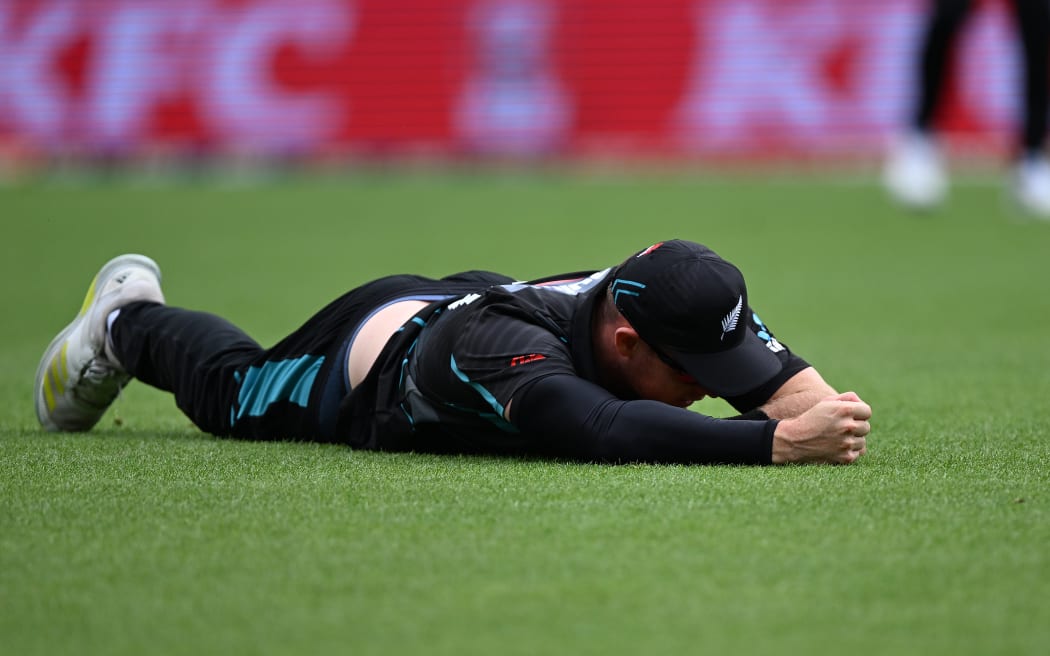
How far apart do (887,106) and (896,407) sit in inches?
481

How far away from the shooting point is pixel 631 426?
2.48 metres

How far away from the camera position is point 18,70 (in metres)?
16.2

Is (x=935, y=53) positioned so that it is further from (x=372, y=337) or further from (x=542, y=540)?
(x=542, y=540)

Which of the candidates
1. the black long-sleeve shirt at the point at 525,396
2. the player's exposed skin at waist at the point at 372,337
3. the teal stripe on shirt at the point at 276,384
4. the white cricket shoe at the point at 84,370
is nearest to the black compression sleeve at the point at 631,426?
the black long-sleeve shirt at the point at 525,396

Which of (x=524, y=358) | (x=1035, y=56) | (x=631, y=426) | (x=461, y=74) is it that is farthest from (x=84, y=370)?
(x=461, y=74)

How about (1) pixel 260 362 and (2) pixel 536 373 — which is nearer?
(2) pixel 536 373

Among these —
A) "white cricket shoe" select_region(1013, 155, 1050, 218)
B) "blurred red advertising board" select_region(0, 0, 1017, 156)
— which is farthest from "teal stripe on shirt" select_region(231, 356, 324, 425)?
"blurred red advertising board" select_region(0, 0, 1017, 156)

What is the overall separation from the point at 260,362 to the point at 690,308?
100 centimetres

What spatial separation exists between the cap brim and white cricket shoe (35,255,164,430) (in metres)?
1.32

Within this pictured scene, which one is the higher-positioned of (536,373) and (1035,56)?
A: (1035,56)

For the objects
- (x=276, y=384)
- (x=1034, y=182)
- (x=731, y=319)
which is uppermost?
(x=731, y=319)

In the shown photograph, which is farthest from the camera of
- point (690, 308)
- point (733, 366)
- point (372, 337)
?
point (372, 337)

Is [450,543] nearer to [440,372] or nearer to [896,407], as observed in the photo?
[440,372]

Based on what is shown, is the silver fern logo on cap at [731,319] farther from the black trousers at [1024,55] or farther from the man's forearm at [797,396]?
the black trousers at [1024,55]
